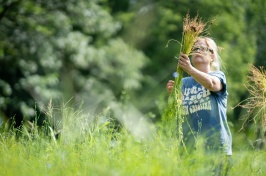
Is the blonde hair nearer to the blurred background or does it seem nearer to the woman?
the woman

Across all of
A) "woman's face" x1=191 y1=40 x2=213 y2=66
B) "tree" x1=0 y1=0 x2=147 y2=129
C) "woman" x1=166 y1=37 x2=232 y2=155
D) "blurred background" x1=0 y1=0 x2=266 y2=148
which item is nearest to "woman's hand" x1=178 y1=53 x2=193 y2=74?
"woman" x1=166 y1=37 x2=232 y2=155

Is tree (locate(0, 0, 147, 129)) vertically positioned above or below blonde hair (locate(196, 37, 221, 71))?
below

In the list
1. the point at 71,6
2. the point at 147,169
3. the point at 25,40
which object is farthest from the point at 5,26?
the point at 147,169

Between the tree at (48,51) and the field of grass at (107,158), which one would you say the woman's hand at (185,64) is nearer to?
the field of grass at (107,158)

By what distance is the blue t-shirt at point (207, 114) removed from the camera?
3.64 meters

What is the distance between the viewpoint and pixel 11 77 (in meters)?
12.0

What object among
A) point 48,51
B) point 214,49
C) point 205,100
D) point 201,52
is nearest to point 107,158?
point 205,100

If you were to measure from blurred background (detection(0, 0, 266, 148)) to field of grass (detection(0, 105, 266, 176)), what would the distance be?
5298mm

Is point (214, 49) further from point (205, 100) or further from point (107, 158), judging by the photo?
point (107, 158)

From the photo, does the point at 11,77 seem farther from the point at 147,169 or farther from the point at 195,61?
the point at 147,169

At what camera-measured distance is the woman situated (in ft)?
11.8

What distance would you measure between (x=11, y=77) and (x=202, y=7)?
20.1 feet

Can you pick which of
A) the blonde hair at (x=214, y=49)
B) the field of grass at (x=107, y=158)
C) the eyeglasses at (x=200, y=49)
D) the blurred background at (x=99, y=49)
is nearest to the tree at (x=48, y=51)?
the blurred background at (x=99, y=49)

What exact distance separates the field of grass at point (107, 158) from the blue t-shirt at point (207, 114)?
0.86 feet
